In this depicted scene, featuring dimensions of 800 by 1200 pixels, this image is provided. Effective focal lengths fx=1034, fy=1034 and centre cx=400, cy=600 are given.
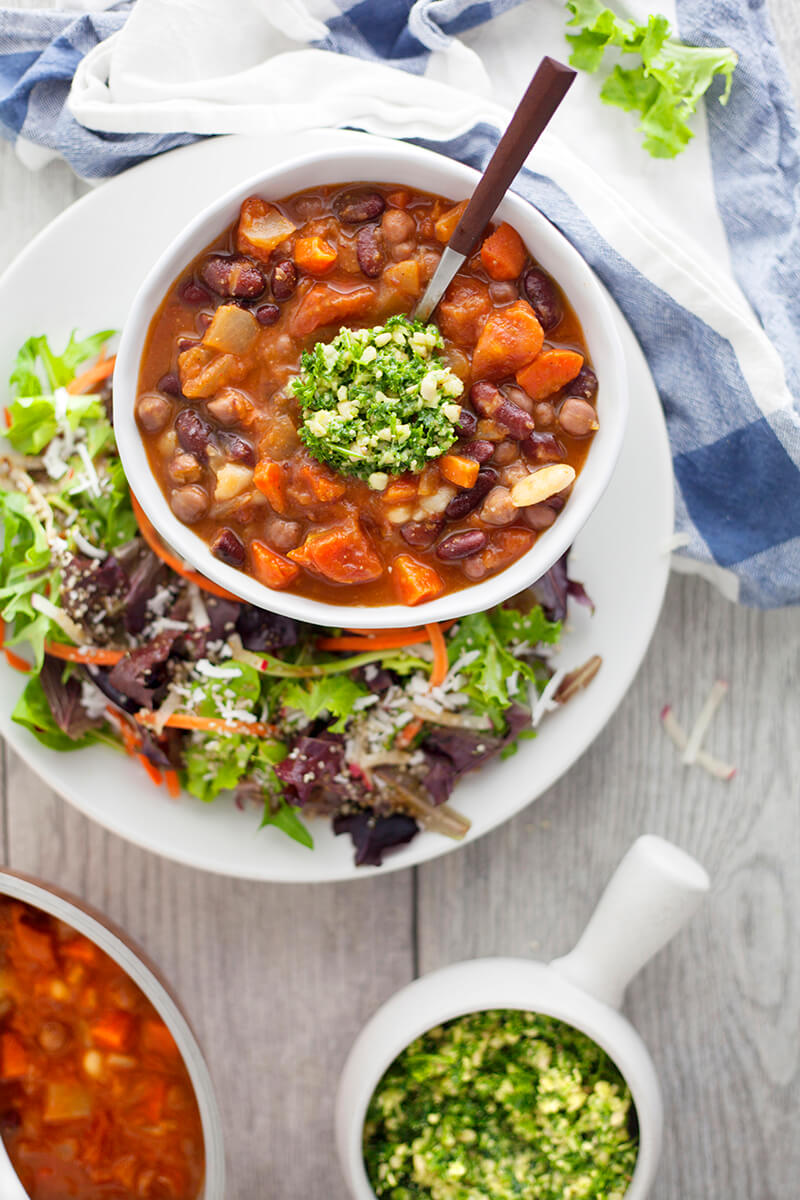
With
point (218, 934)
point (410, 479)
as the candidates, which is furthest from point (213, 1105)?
point (410, 479)

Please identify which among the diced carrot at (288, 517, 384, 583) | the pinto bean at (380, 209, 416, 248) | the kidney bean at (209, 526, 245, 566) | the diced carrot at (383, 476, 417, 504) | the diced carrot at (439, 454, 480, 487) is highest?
the pinto bean at (380, 209, 416, 248)

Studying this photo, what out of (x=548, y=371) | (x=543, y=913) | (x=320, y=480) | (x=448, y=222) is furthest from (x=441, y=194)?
(x=543, y=913)

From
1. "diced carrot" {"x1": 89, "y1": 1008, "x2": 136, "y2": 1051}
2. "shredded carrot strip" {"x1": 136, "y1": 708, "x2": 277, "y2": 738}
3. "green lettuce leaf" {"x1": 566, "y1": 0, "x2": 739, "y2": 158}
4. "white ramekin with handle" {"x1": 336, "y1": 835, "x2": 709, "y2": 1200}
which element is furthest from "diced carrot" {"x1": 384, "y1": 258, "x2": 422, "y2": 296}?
"diced carrot" {"x1": 89, "y1": 1008, "x2": 136, "y2": 1051}

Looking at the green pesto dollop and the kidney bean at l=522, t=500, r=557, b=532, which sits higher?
the kidney bean at l=522, t=500, r=557, b=532

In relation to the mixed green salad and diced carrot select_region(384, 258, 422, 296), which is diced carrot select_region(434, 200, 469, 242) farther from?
the mixed green salad

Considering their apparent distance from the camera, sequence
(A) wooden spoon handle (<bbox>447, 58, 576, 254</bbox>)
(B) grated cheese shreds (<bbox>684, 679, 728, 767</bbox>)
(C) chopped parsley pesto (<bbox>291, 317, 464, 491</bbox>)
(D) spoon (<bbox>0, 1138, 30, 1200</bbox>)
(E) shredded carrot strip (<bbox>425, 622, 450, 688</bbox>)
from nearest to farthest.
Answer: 1. (A) wooden spoon handle (<bbox>447, 58, 576, 254</bbox>)
2. (C) chopped parsley pesto (<bbox>291, 317, 464, 491</bbox>)
3. (D) spoon (<bbox>0, 1138, 30, 1200</bbox>)
4. (E) shredded carrot strip (<bbox>425, 622, 450, 688</bbox>)
5. (B) grated cheese shreds (<bbox>684, 679, 728, 767</bbox>)

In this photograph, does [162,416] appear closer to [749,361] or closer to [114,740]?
[114,740]
